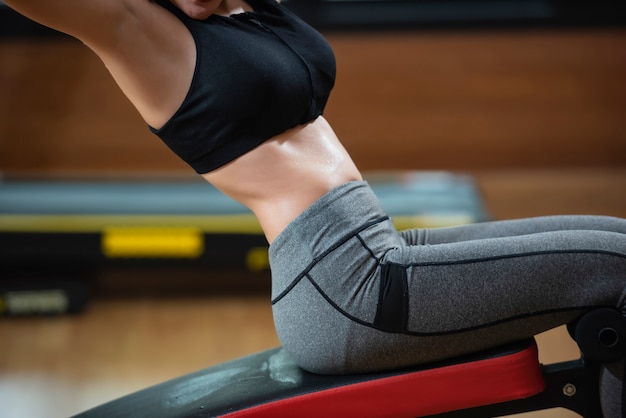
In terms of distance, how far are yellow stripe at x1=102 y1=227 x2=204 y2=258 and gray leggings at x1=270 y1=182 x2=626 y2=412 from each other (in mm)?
1489

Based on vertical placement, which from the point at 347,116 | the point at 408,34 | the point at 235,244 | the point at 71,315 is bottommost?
the point at 71,315

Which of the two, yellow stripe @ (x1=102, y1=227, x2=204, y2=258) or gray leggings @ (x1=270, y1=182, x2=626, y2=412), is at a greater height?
gray leggings @ (x1=270, y1=182, x2=626, y2=412)

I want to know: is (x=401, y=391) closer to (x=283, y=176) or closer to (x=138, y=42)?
(x=283, y=176)

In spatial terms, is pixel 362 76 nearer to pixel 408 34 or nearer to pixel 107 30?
pixel 408 34

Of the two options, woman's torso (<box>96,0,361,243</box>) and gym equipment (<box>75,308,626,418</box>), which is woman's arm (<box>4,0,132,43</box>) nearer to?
woman's torso (<box>96,0,361,243</box>)

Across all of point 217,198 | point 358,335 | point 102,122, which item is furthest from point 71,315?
point 358,335

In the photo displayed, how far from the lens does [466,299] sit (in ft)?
4.69

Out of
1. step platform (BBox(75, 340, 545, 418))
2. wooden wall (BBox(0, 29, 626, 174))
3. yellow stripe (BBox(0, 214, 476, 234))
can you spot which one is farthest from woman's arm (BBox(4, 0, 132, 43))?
wooden wall (BBox(0, 29, 626, 174))

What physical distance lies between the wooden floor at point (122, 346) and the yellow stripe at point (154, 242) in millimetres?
208

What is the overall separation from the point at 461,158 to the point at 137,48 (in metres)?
2.71

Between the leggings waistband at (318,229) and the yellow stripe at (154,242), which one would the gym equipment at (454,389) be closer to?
the leggings waistband at (318,229)

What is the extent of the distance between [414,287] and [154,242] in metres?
1.70

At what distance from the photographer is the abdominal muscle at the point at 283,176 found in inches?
58.0

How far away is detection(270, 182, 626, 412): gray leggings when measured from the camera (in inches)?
56.4
